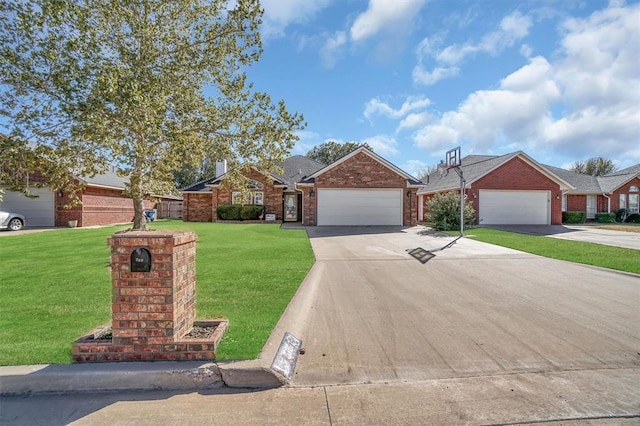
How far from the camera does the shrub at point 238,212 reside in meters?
23.7

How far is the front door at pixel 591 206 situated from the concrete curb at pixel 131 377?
3369cm

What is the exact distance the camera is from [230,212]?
78.0 ft

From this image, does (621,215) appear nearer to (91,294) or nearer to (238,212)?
(238,212)

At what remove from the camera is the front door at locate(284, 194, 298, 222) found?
82.6ft

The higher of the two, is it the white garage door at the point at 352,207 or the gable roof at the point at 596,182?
the gable roof at the point at 596,182

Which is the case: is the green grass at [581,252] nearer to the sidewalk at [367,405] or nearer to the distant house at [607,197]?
the sidewalk at [367,405]

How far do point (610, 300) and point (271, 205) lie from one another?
20.7 meters

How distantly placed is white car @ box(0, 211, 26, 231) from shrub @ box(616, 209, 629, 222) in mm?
42897

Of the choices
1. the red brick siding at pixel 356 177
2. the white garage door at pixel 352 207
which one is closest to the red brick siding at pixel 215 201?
the red brick siding at pixel 356 177

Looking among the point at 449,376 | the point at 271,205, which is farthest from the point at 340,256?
the point at 271,205

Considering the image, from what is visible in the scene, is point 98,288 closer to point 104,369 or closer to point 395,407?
point 104,369

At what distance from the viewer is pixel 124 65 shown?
5.77 meters

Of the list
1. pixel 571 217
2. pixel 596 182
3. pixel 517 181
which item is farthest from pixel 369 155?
pixel 596 182

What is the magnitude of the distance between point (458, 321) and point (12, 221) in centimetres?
2339
